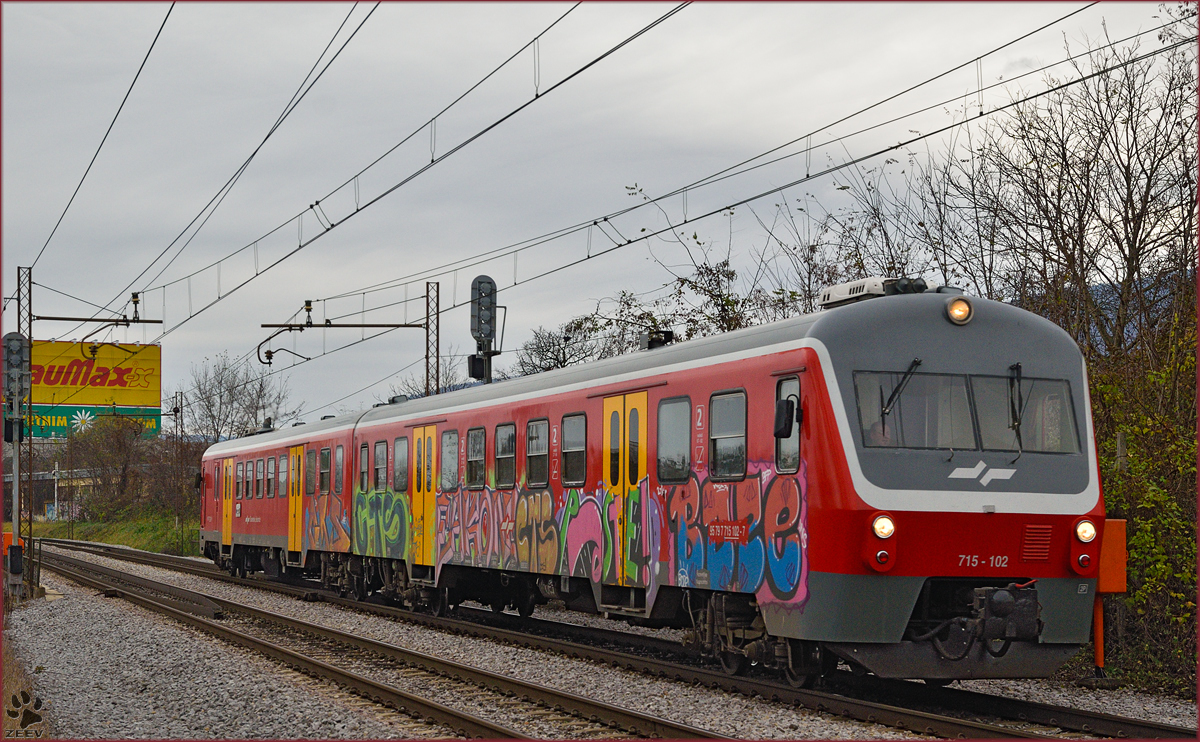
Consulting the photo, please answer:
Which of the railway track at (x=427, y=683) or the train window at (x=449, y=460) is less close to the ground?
the train window at (x=449, y=460)

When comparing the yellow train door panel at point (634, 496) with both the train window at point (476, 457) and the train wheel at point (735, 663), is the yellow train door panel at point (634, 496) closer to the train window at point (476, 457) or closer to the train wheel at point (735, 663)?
the train wheel at point (735, 663)

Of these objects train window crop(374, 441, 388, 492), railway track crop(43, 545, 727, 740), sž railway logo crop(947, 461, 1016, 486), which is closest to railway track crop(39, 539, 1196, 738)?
railway track crop(43, 545, 727, 740)

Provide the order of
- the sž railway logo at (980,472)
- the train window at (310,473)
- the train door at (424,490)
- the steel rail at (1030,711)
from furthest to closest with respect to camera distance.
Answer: the train window at (310,473) < the train door at (424,490) < the sž railway logo at (980,472) < the steel rail at (1030,711)

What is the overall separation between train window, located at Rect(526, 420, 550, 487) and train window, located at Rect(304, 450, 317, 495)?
9354 mm

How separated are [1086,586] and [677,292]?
1256cm

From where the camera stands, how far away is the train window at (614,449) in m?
13.4

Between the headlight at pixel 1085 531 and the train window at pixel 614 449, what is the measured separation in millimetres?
4728

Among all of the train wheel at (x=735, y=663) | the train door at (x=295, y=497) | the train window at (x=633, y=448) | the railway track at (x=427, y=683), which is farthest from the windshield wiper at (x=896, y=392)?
the train door at (x=295, y=497)

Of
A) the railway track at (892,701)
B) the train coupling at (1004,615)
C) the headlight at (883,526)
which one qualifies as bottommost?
the railway track at (892,701)

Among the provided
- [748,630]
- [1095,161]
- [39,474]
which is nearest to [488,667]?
[748,630]

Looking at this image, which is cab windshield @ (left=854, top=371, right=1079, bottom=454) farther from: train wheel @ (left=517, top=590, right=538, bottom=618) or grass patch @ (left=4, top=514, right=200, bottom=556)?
grass patch @ (left=4, top=514, right=200, bottom=556)

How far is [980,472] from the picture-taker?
1020 cm

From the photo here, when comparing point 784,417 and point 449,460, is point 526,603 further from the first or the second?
point 784,417

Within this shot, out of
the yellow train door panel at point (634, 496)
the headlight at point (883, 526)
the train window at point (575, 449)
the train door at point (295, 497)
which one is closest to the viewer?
the headlight at point (883, 526)
